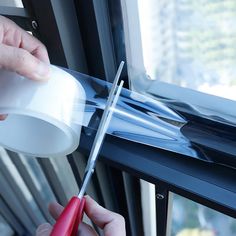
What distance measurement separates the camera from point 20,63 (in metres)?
0.36

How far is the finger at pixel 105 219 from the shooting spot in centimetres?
44

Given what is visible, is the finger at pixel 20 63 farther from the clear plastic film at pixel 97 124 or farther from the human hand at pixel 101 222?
the human hand at pixel 101 222

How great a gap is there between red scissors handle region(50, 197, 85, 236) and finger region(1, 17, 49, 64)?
0.20 metres

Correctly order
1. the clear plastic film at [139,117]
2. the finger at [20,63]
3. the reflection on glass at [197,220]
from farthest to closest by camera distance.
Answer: the reflection on glass at [197,220], the clear plastic film at [139,117], the finger at [20,63]

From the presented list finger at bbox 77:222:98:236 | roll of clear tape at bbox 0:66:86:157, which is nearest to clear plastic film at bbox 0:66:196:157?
roll of clear tape at bbox 0:66:86:157

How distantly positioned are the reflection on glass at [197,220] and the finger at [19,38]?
0.39m

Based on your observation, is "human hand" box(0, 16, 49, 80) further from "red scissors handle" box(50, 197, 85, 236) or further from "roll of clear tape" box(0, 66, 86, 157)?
"red scissors handle" box(50, 197, 85, 236)

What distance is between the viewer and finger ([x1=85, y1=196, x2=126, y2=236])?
1.43 ft

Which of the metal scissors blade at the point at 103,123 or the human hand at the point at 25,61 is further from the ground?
the human hand at the point at 25,61

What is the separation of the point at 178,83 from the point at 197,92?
1.2 inches

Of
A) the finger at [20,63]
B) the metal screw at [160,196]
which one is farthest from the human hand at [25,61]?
the metal screw at [160,196]

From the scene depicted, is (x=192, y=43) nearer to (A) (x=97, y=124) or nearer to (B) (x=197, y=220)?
(A) (x=97, y=124)

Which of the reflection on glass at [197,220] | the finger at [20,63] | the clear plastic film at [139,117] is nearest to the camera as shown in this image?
the finger at [20,63]

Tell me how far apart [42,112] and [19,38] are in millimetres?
127
